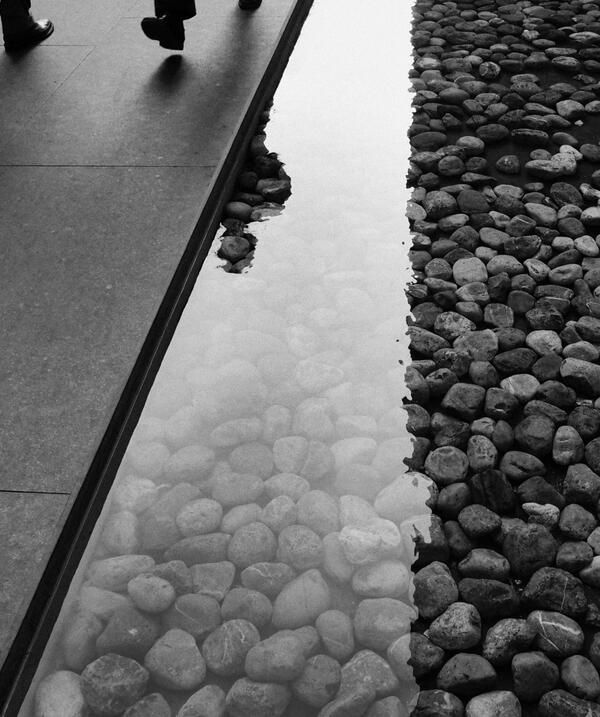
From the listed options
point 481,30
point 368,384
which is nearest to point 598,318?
point 368,384

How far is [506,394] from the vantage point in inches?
71.1

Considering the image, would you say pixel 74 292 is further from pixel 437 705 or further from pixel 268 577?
pixel 437 705

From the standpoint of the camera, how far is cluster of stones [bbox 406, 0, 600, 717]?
1.34 m

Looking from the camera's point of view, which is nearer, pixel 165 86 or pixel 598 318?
pixel 598 318

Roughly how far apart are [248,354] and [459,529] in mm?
632

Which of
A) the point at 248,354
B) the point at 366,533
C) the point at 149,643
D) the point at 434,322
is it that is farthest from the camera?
the point at 434,322

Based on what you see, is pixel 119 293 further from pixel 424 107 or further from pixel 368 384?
pixel 424 107

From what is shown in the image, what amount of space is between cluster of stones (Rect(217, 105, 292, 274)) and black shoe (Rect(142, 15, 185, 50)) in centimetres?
62

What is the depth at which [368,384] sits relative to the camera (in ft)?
5.99

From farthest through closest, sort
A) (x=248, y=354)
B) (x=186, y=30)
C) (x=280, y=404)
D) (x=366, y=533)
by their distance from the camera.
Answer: (x=186, y=30)
(x=248, y=354)
(x=280, y=404)
(x=366, y=533)

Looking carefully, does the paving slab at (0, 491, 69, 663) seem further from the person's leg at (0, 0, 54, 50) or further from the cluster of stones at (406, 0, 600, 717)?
the person's leg at (0, 0, 54, 50)

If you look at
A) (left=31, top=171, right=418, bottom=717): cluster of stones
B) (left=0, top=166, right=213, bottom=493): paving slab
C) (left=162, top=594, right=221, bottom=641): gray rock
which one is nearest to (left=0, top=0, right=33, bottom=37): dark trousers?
(left=0, top=166, right=213, bottom=493): paving slab

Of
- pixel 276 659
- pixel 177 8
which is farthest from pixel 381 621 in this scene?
pixel 177 8

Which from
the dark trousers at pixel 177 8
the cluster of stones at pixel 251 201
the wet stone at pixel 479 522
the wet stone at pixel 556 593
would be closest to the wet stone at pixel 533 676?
the wet stone at pixel 556 593
